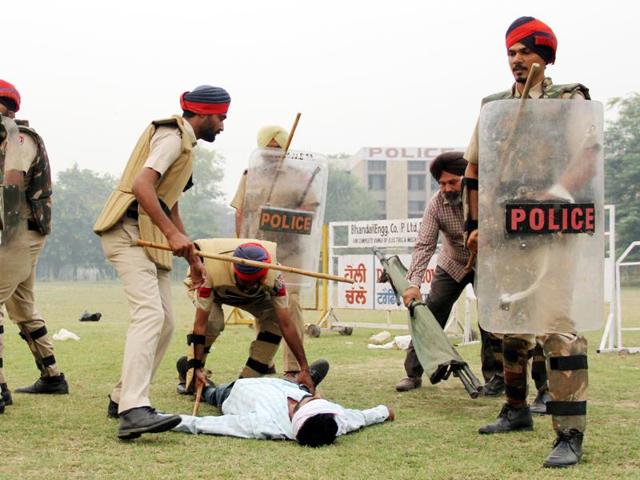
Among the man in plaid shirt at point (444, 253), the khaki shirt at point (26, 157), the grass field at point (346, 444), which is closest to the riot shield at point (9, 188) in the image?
the khaki shirt at point (26, 157)

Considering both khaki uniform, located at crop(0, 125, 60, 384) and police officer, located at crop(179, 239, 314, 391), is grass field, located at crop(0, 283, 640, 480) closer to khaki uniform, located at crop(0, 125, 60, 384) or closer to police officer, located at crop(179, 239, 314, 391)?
khaki uniform, located at crop(0, 125, 60, 384)

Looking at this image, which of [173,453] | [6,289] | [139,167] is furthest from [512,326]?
[6,289]

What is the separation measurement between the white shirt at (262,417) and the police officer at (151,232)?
374mm

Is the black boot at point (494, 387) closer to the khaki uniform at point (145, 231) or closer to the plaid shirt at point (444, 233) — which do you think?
the plaid shirt at point (444, 233)

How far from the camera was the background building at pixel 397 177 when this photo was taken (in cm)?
10469

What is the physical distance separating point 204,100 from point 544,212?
2.15 metres

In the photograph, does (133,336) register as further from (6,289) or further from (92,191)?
(92,191)

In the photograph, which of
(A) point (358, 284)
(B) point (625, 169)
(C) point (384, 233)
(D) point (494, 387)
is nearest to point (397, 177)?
(B) point (625, 169)

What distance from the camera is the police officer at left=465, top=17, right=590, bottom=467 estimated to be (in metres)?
4.55

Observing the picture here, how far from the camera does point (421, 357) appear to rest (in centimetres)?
666

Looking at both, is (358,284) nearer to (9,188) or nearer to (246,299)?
(246,299)

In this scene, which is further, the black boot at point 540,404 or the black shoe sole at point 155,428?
the black boot at point 540,404

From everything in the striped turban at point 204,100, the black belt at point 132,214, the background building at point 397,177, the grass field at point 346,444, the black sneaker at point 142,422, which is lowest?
the grass field at point 346,444

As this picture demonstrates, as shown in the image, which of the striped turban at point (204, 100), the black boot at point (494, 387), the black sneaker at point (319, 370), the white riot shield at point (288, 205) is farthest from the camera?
the white riot shield at point (288, 205)
